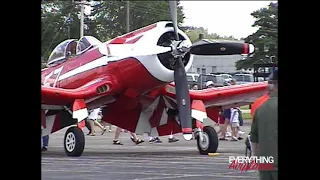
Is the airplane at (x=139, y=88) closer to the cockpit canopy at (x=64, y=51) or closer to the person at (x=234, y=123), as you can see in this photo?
the cockpit canopy at (x=64, y=51)

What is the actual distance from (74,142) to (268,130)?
785cm

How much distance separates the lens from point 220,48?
1224 cm

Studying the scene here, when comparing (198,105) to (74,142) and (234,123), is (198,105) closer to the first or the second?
(74,142)

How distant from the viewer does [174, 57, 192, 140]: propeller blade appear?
11906 millimetres

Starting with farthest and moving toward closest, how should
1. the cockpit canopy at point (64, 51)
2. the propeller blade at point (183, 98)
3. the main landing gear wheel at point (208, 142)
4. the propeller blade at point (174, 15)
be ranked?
the cockpit canopy at point (64, 51) → the main landing gear wheel at point (208, 142) → the propeller blade at point (183, 98) → the propeller blade at point (174, 15)

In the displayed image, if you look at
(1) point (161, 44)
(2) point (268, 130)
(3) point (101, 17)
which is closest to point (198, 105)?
(1) point (161, 44)

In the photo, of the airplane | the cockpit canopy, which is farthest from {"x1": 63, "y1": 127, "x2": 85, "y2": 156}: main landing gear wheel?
the cockpit canopy

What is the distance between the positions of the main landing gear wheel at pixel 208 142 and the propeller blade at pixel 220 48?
60.9 inches

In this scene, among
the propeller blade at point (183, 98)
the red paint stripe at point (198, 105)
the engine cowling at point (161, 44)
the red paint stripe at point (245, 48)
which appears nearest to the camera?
the engine cowling at point (161, 44)

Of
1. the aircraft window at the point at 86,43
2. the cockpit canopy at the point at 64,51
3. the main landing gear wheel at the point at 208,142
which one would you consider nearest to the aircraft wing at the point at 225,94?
the main landing gear wheel at the point at 208,142

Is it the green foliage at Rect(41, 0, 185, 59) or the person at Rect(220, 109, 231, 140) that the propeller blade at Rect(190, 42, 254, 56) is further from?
the green foliage at Rect(41, 0, 185, 59)

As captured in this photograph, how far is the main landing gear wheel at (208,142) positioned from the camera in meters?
12.4

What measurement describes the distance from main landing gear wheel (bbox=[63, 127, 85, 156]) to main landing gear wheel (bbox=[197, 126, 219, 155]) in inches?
90.6

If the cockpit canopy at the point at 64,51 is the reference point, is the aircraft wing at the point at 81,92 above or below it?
below
